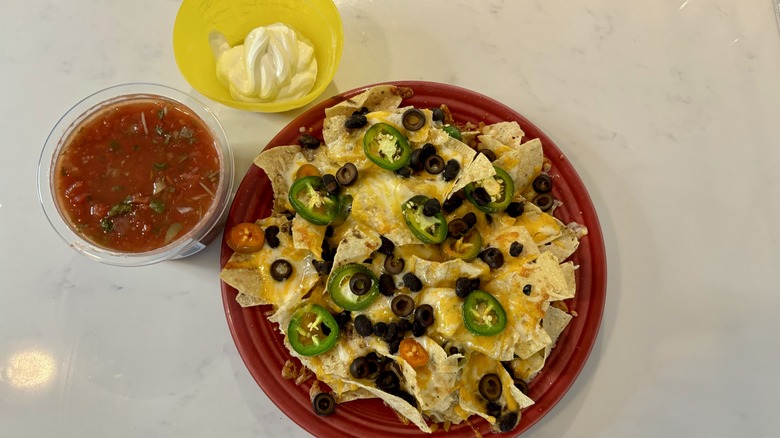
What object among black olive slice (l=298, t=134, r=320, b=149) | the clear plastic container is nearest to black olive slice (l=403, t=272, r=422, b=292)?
black olive slice (l=298, t=134, r=320, b=149)

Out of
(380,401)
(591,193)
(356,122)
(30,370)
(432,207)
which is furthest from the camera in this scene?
(591,193)

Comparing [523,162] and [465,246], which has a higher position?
[523,162]

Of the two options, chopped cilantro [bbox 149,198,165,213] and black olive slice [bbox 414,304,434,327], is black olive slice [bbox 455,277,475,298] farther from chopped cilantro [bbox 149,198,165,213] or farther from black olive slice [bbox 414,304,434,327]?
chopped cilantro [bbox 149,198,165,213]

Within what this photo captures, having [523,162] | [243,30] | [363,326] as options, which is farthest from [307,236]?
[243,30]

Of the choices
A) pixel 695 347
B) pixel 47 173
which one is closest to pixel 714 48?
pixel 695 347

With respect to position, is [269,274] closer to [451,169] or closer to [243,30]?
[451,169]

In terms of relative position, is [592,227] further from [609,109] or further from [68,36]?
[68,36]
